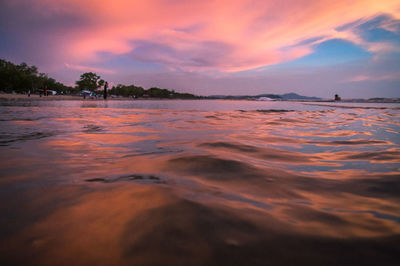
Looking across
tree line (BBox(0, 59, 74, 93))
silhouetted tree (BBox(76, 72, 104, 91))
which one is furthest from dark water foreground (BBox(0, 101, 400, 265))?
silhouetted tree (BBox(76, 72, 104, 91))

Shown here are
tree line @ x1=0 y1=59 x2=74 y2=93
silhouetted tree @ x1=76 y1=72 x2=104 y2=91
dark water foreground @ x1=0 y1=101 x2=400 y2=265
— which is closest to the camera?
dark water foreground @ x1=0 y1=101 x2=400 y2=265

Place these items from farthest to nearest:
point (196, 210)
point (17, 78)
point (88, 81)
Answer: point (88, 81) < point (17, 78) < point (196, 210)

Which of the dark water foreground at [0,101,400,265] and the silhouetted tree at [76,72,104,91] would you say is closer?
the dark water foreground at [0,101,400,265]

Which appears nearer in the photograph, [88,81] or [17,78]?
[17,78]

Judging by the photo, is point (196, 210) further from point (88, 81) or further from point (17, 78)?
point (88, 81)

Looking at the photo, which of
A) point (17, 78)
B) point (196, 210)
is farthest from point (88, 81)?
point (196, 210)

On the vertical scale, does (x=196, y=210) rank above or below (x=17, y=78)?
below

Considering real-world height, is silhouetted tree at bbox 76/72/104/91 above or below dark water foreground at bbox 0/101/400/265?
above

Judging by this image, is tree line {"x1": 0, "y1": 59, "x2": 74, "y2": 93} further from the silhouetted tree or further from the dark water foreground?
the dark water foreground

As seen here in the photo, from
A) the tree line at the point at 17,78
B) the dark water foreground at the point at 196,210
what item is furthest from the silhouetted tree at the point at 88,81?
the dark water foreground at the point at 196,210

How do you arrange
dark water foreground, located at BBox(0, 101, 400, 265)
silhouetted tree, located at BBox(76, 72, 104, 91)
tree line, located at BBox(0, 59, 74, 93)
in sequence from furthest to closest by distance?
silhouetted tree, located at BBox(76, 72, 104, 91)
tree line, located at BBox(0, 59, 74, 93)
dark water foreground, located at BBox(0, 101, 400, 265)

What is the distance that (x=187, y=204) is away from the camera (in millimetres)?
1212

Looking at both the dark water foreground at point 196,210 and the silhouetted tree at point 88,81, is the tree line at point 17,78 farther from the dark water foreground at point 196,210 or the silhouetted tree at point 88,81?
the dark water foreground at point 196,210

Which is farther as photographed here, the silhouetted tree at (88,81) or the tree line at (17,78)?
the silhouetted tree at (88,81)
